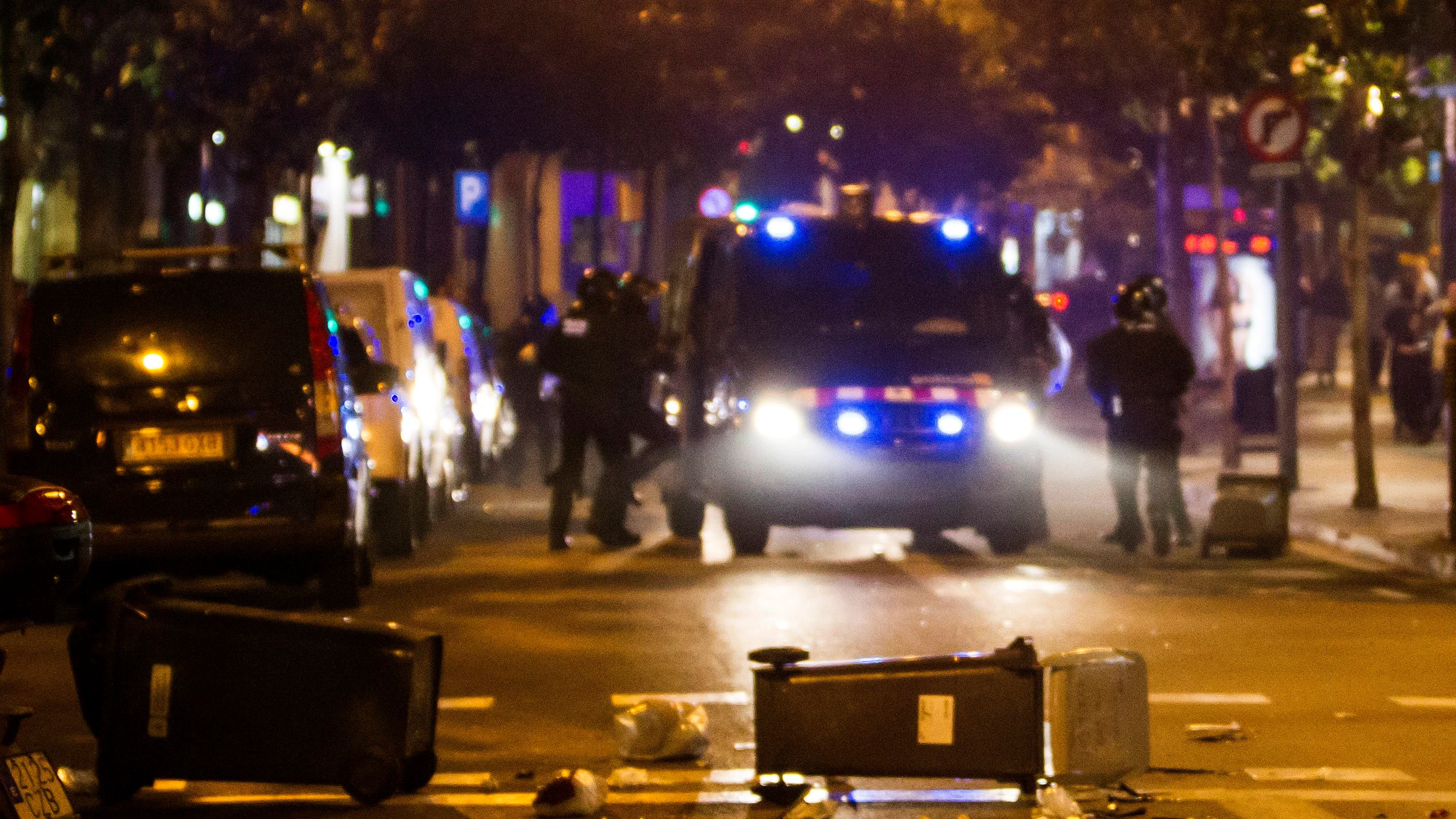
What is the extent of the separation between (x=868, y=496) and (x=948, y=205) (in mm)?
38776

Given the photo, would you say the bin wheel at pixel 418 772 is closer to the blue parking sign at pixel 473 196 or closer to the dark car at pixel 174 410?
the dark car at pixel 174 410

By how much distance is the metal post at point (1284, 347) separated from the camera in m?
18.6

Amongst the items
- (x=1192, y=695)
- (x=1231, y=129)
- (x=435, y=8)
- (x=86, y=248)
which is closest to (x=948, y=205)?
(x=1231, y=129)

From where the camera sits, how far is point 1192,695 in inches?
371

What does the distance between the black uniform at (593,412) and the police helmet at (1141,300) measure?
10.7 ft

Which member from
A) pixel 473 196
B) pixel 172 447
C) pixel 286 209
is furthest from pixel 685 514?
pixel 473 196

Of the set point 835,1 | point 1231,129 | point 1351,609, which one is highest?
point 835,1

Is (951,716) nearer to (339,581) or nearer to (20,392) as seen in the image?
(339,581)

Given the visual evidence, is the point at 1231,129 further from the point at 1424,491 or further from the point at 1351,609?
the point at 1351,609

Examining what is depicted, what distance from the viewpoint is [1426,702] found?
30.5 ft

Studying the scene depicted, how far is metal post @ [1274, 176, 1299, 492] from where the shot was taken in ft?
61.2

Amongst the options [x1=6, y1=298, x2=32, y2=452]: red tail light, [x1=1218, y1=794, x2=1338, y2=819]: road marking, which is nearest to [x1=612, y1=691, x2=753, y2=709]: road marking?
[x1=1218, y1=794, x2=1338, y2=819]: road marking

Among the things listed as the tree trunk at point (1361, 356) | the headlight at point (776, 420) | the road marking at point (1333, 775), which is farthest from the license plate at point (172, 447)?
the tree trunk at point (1361, 356)

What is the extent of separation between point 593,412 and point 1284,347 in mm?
5893
